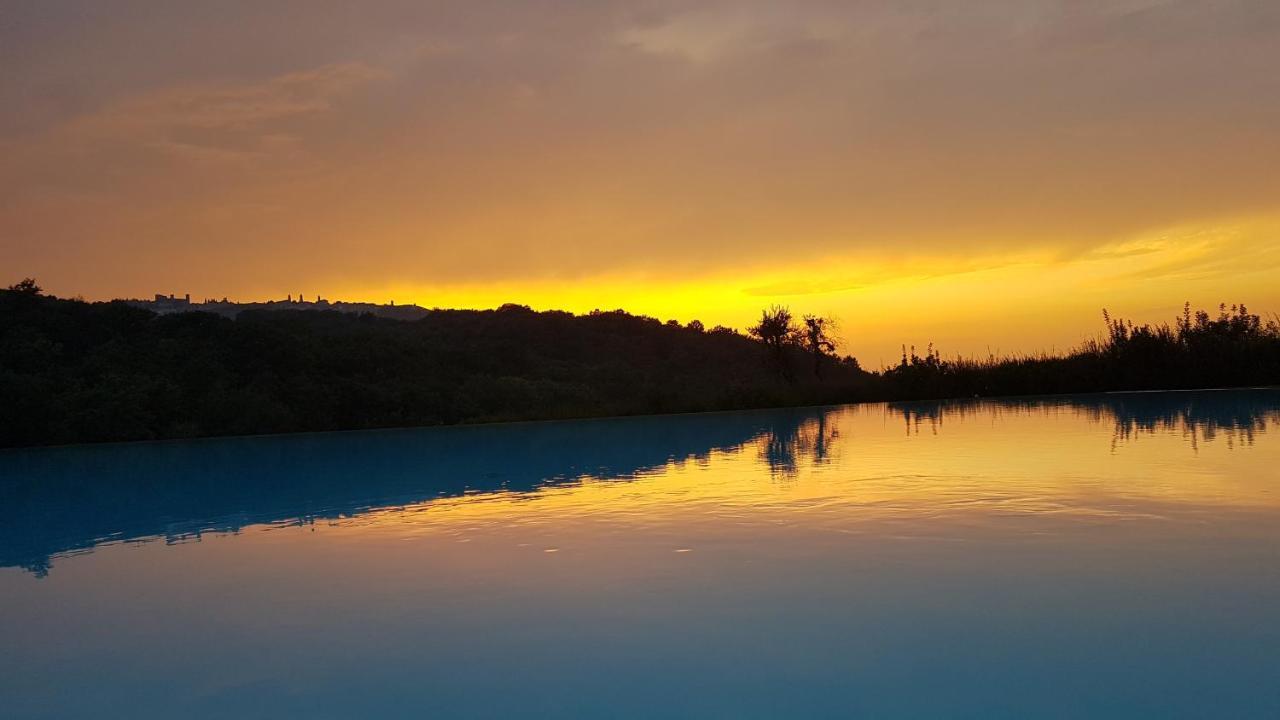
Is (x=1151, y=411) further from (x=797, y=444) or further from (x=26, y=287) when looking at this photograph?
(x=26, y=287)

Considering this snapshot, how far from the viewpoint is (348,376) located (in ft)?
73.2

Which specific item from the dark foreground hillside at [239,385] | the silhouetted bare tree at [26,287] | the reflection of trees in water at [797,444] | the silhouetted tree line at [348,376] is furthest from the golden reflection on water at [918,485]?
the silhouetted bare tree at [26,287]

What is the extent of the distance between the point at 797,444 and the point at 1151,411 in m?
6.56

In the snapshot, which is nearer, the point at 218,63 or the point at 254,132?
the point at 218,63

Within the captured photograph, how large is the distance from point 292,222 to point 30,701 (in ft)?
56.1

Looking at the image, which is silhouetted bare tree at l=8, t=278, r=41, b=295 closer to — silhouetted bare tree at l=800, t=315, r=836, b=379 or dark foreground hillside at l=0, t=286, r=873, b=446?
dark foreground hillside at l=0, t=286, r=873, b=446

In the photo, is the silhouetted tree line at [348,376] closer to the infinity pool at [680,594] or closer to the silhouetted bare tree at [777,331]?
the silhouetted bare tree at [777,331]

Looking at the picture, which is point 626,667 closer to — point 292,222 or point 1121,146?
point 1121,146

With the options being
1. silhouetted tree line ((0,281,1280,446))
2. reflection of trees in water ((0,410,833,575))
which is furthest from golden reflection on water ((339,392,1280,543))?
silhouetted tree line ((0,281,1280,446))

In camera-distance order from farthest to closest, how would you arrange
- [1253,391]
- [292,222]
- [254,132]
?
[292,222] < [1253,391] < [254,132]

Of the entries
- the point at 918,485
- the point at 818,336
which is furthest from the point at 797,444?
the point at 818,336

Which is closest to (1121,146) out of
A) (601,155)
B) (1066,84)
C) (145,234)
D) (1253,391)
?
(1066,84)

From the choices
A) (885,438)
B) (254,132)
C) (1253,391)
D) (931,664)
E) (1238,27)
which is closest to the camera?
(931,664)

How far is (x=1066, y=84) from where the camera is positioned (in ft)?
47.2
